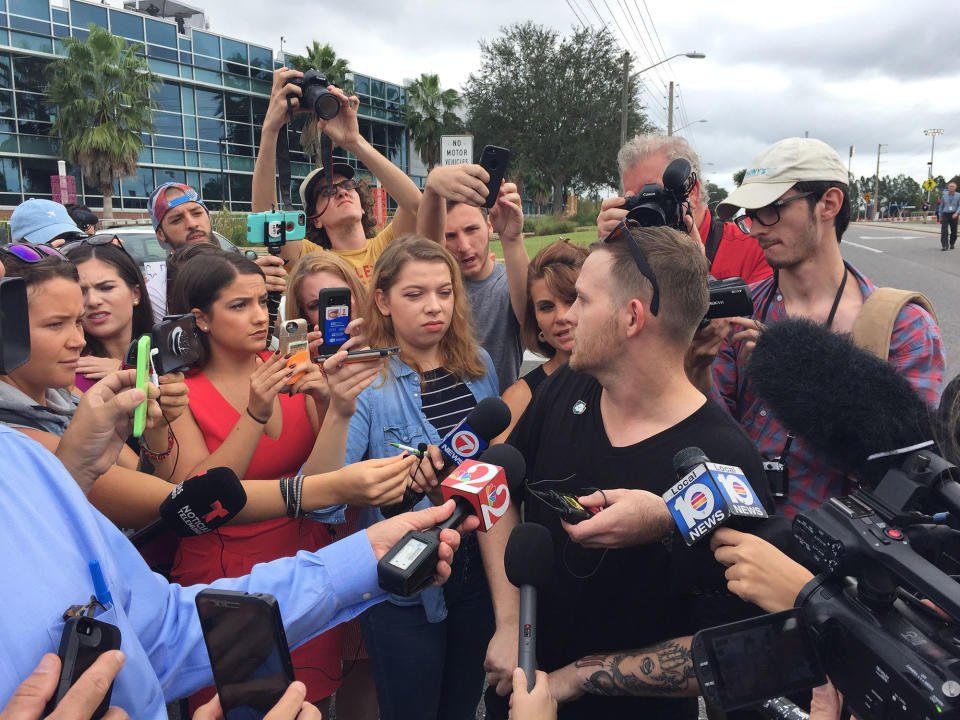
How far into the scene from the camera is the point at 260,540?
255cm

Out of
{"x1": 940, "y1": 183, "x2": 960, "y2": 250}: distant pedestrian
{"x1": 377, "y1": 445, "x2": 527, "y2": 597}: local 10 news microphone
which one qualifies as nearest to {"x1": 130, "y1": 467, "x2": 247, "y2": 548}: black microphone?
{"x1": 377, "y1": 445, "x2": 527, "y2": 597}: local 10 news microphone

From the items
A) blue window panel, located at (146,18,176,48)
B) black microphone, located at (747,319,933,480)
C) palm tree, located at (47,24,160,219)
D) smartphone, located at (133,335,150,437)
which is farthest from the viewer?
blue window panel, located at (146,18,176,48)

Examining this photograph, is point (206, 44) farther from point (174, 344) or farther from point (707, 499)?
point (707, 499)

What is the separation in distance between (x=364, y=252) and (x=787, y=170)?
8.24 feet

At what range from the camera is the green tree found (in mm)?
43531

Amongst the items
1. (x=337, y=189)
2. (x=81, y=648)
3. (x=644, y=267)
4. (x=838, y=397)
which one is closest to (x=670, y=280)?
(x=644, y=267)

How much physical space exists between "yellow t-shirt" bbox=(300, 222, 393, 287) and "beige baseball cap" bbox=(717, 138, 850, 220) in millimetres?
2180

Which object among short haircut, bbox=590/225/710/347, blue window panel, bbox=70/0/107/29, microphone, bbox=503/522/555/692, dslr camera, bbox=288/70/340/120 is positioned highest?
blue window panel, bbox=70/0/107/29

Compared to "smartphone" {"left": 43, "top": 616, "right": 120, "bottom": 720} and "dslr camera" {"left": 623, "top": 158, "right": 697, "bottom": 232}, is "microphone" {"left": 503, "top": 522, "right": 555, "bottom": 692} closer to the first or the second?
"smartphone" {"left": 43, "top": 616, "right": 120, "bottom": 720}

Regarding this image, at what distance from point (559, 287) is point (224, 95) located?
37.9 meters

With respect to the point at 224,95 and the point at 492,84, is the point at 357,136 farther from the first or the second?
the point at 492,84

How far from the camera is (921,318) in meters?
2.31

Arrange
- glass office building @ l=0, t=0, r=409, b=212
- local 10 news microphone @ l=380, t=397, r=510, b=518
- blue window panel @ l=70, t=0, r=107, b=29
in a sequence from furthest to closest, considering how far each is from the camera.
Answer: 1. blue window panel @ l=70, t=0, r=107, b=29
2. glass office building @ l=0, t=0, r=409, b=212
3. local 10 news microphone @ l=380, t=397, r=510, b=518

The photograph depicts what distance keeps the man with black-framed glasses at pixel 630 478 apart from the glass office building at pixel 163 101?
27.2m
